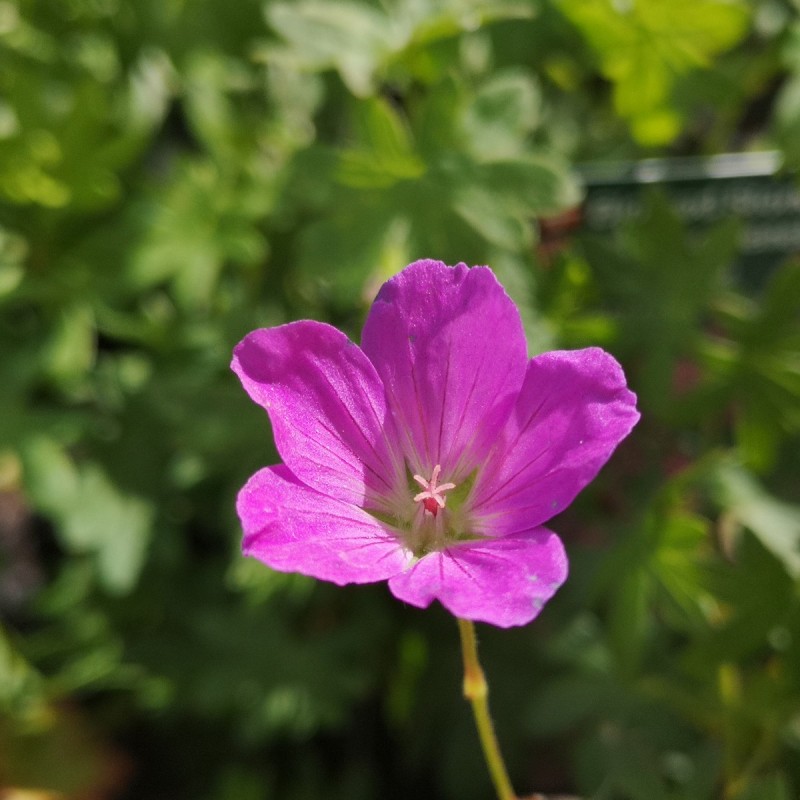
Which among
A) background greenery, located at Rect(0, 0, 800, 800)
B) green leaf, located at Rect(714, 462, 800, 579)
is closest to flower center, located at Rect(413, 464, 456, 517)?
background greenery, located at Rect(0, 0, 800, 800)

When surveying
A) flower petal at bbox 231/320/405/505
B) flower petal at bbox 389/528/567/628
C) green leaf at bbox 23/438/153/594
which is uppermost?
flower petal at bbox 231/320/405/505

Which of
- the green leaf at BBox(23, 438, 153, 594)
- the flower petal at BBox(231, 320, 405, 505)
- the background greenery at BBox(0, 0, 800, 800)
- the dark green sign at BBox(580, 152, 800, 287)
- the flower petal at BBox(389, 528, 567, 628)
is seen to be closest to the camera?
the flower petal at BBox(389, 528, 567, 628)

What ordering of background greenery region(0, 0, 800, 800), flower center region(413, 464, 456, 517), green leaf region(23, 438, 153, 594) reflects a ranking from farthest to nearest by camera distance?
green leaf region(23, 438, 153, 594) → background greenery region(0, 0, 800, 800) → flower center region(413, 464, 456, 517)

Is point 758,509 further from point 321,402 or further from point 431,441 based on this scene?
point 321,402

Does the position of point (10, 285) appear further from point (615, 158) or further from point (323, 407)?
point (615, 158)

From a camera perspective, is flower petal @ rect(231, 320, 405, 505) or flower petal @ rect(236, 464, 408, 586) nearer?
flower petal @ rect(236, 464, 408, 586)

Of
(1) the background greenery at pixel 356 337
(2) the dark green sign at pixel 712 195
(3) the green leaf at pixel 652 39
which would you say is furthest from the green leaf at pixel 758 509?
(3) the green leaf at pixel 652 39

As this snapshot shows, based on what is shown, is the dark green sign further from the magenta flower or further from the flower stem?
the flower stem
